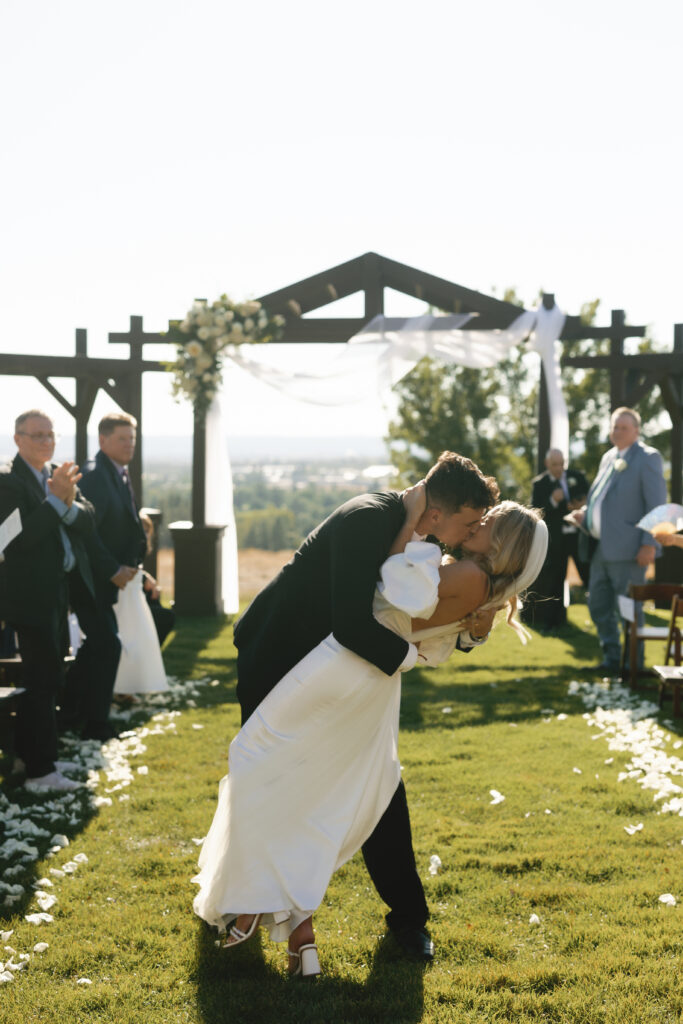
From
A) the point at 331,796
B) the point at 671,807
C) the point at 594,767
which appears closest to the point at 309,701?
the point at 331,796

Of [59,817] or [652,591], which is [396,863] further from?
[652,591]

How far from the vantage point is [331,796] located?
3.26 m

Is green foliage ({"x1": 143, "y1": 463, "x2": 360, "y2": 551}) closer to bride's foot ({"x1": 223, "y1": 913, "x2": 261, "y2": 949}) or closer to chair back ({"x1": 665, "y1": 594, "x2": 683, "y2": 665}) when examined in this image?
chair back ({"x1": 665, "y1": 594, "x2": 683, "y2": 665})

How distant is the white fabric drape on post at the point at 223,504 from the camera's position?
11.4m

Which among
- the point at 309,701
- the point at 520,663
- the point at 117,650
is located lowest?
the point at 520,663

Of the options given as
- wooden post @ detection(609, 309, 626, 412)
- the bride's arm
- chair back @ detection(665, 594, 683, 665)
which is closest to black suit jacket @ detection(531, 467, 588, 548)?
wooden post @ detection(609, 309, 626, 412)

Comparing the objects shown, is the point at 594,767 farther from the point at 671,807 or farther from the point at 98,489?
the point at 98,489

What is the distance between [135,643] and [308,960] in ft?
14.0

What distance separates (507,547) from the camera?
3.12m

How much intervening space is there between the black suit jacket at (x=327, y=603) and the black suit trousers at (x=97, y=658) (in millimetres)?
2980

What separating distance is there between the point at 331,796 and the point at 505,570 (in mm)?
974

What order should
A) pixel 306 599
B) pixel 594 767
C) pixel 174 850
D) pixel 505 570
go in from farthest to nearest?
pixel 594 767 < pixel 174 850 < pixel 306 599 < pixel 505 570

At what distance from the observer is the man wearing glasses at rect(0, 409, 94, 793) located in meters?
5.23

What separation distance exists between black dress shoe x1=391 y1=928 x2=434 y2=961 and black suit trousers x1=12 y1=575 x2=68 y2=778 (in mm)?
2566
